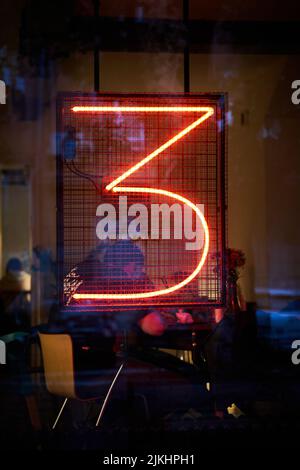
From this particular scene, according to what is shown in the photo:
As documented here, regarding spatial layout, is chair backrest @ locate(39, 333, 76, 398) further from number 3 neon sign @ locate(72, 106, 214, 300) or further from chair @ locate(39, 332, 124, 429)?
number 3 neon sign @ locate(72, 106, 214, 300)

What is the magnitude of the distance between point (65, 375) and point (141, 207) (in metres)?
1.63

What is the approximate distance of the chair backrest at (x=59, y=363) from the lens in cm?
356

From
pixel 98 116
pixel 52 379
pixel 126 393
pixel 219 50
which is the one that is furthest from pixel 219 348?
pixel 219 50

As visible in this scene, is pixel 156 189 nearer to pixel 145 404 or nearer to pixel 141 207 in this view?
pixel 141 207

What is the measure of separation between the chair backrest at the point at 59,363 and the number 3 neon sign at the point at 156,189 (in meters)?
1.32

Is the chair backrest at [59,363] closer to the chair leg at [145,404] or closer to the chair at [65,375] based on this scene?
the chair at [65,375]

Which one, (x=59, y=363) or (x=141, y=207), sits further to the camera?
(x=59, y=363)

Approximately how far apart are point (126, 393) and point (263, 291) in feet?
7.26

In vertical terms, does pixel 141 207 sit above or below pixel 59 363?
above

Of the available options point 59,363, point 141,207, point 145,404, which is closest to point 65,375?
point 59,363

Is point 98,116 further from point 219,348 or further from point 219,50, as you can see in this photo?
point 219,50

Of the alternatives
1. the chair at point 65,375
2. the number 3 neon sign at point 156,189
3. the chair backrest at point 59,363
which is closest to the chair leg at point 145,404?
the chair at point 65,375

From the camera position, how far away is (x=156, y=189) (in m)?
2.45

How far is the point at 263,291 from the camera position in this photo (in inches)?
215
